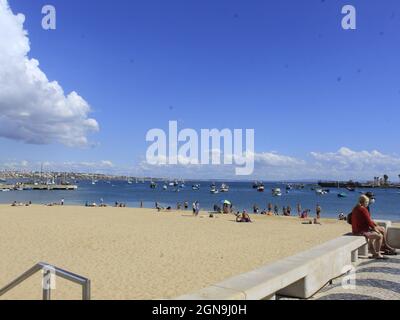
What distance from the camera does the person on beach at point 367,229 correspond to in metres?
7.55

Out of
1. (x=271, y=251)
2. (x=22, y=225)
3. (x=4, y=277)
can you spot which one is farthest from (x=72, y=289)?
(x=22, y=225)

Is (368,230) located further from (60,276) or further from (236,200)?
(236,200)

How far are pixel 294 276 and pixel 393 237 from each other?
5.28 metres

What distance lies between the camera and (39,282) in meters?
10.3

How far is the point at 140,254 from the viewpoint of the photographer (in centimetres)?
1534

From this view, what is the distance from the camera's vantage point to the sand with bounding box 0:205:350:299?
33.2 feet

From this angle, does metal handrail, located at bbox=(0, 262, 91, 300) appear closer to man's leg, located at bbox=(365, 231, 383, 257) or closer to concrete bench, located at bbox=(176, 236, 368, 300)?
A: concrete bench, located at bbox=(176, 236, 368, 300)

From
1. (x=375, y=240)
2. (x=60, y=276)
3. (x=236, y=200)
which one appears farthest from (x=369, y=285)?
(x=236, y=200)

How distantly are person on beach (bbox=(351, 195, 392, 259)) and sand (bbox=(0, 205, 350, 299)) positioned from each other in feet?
14.0

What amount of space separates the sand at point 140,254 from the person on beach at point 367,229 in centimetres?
427

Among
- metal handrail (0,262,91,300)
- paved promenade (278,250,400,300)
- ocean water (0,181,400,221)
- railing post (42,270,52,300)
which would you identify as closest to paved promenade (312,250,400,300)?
paved promenade (278,250,400,300)

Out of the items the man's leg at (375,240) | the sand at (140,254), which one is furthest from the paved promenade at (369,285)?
the sand at (140,254)
